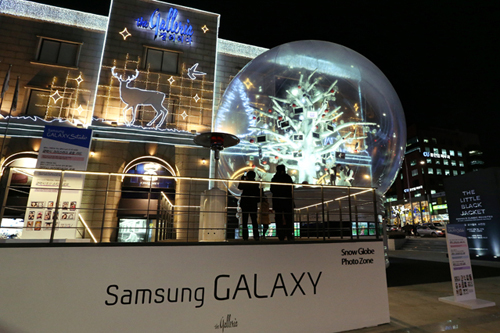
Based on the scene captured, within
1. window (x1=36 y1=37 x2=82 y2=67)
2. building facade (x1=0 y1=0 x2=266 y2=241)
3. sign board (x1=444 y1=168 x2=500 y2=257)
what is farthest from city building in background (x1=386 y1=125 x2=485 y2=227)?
window (x1=36 y1=37 x2=82 y2=67)

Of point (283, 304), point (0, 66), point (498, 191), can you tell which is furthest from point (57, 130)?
point (498, 191)

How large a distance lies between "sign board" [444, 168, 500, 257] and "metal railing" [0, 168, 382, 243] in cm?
757

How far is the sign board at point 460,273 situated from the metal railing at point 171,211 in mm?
1905

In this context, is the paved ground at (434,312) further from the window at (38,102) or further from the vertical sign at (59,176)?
the window at (38,102)

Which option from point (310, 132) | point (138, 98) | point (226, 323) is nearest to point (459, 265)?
point (310, 132)

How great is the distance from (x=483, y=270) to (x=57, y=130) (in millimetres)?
16649

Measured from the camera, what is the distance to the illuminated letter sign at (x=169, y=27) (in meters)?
16.2

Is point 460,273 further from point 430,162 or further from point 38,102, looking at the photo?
point 430,162

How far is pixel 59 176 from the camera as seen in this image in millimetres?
8172

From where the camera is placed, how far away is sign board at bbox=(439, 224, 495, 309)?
6.51 metres

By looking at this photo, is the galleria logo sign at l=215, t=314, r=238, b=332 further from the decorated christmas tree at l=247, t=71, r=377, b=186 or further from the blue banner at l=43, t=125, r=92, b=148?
the blue banner at l=43, t=125, r=92, b=148

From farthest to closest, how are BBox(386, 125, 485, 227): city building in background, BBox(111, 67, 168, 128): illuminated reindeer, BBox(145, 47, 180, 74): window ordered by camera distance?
1. BBox(386, 125, 485, 227): city building in background
2. BBox(145, 47, 180, 74): window
3. BBox(111, 67, 168, 128): illuminated reindeer

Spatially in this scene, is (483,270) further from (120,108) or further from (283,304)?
(120,108)

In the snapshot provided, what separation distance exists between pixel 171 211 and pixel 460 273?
285 inches
